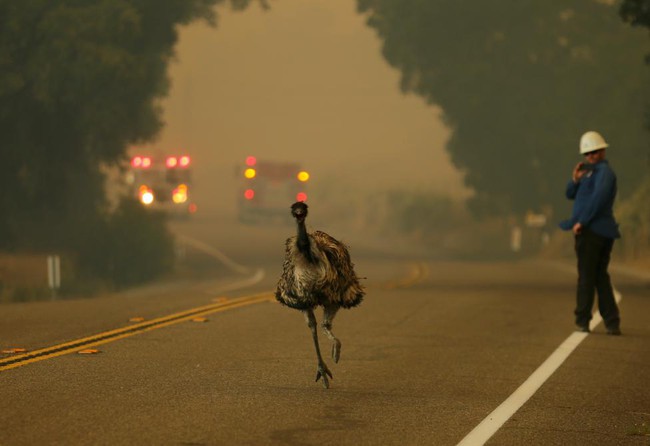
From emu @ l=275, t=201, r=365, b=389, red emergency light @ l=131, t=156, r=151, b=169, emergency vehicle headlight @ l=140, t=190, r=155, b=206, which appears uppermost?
red emergency light @ l=131, t=156, r=151, b=169

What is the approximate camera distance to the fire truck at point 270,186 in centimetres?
7169

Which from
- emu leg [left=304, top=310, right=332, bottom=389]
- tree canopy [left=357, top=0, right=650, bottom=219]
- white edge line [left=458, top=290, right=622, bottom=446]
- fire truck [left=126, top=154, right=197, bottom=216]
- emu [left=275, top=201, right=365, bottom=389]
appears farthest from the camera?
tree canopy [left=357, top=0, right=650, bottom=219]

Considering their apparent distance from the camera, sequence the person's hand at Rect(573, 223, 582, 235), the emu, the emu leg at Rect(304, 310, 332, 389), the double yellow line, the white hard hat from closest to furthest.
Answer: the emu
the emu leg at Rect(304, 310, 332, 389)
the double yellow line
the white hard hat
the person's hand at Rect(573, 223, 582, 235)

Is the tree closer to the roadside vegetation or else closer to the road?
the road

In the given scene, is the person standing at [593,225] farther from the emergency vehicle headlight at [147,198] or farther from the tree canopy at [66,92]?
the emergency vehicle headlight at [147,198]

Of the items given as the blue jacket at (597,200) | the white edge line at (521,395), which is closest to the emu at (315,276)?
the white edge line at (521,395)

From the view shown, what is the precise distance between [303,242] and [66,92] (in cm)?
2660

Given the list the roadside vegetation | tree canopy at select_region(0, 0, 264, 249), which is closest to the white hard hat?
the roadside vegetation

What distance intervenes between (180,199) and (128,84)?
33.2 feet

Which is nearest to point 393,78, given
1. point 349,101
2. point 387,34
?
point 349,101

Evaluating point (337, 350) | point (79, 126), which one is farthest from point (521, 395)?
point (79, 126)

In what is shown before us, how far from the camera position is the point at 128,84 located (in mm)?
36906

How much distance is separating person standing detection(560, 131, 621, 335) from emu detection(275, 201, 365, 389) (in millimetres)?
5234

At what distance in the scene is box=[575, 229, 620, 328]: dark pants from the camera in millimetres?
15203
